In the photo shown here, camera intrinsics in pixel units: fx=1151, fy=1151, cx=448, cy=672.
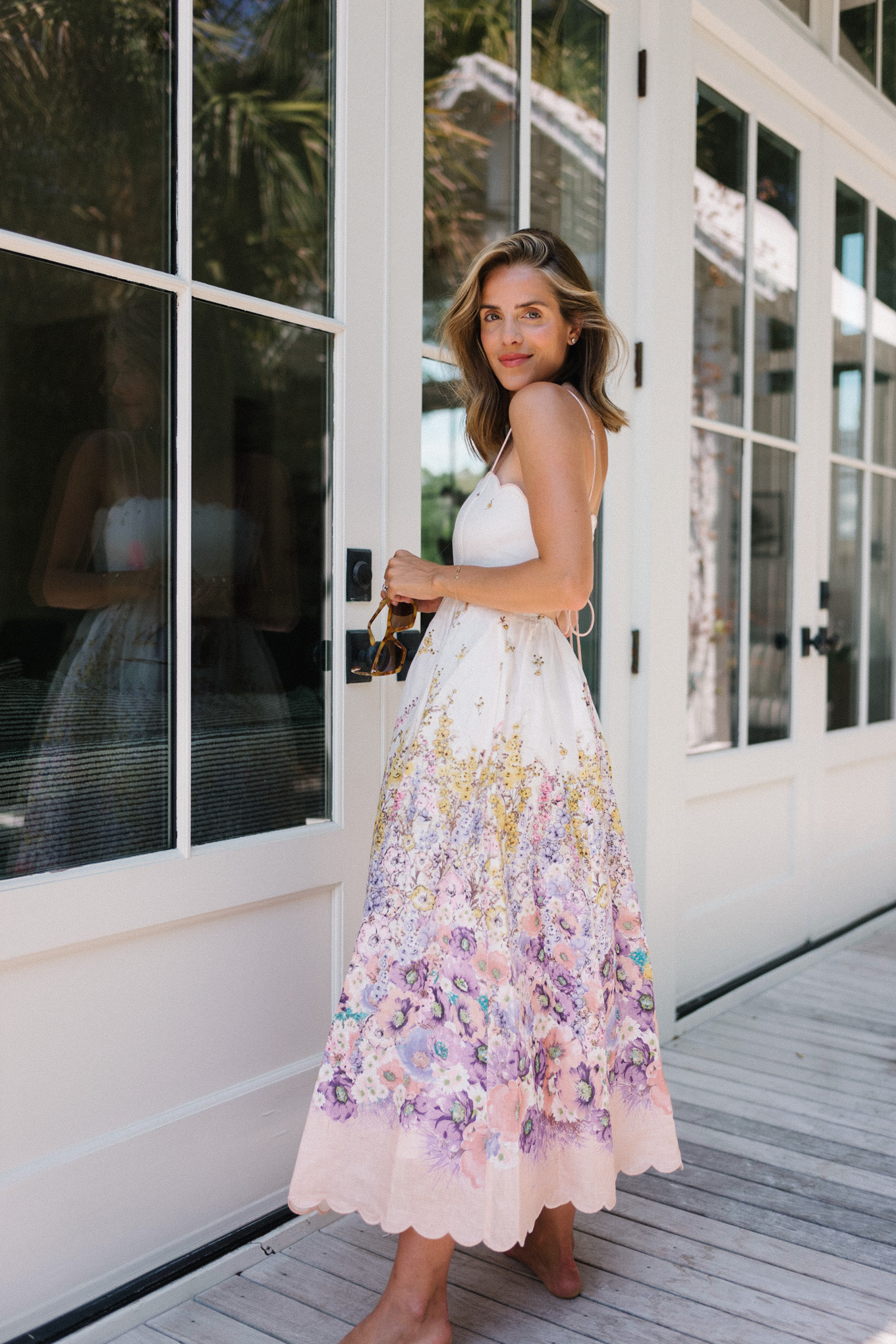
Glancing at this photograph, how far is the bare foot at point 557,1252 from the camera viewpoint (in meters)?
1.74

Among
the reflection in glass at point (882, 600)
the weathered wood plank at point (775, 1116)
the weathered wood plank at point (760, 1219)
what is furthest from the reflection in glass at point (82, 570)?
the reflection in glass at point (882, 600)

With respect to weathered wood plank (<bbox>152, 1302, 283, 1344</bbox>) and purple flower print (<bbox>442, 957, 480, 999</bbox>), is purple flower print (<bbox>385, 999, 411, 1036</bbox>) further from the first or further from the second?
weathered wood plank (<bbox>152, 1302, 283, 1344</bbox>)

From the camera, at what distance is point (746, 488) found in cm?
315

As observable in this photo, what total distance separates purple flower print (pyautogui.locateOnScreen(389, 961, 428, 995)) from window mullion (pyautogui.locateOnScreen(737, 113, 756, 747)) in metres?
1.82

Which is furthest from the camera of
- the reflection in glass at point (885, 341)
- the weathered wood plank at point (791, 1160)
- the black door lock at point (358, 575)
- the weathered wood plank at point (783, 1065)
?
the reflection in glass at point (885, 341)

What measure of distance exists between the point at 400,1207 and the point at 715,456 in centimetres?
212

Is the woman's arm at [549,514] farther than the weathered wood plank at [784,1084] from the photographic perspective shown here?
No

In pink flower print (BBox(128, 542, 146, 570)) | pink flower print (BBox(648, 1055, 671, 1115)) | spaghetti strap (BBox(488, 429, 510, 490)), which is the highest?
spaghetti strap (BBox(488, 429, 510, 490))

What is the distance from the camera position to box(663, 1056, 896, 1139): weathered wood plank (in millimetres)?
2336

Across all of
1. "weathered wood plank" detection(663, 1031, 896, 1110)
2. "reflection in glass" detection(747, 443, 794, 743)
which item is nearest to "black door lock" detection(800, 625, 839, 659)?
"reflection in glass" detection(747, 443, 794, 743)

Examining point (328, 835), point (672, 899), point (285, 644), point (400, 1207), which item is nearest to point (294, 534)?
point (285, 644)

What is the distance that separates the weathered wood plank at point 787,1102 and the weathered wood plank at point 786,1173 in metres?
0.18

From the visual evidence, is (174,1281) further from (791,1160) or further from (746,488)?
(746,488)

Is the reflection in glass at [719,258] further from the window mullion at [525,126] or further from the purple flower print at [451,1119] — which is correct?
the purple flower print at [451,1119]
